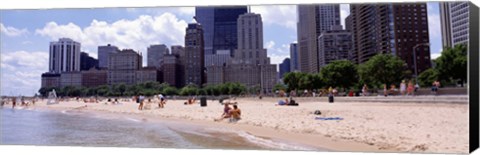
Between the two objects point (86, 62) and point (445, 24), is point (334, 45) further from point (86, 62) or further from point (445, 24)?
point (86, 62)

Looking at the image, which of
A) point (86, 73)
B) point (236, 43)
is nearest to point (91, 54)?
point (86, 73)

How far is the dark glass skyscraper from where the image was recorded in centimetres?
729

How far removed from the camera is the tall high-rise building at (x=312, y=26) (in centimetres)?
700

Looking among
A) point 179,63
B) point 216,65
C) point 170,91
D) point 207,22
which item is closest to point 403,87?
point 216,65

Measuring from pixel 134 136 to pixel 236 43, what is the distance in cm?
285

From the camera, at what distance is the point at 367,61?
31.2ft

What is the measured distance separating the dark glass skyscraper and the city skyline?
0.85 feet

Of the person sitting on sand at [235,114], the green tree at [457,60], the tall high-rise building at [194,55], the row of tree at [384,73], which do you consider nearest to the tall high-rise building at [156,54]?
the tall high-rise building at [194,55]

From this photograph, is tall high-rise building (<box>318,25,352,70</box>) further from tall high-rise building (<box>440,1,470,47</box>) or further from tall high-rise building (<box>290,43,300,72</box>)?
tall high-rise building (<box>440,1,470,47</box>)

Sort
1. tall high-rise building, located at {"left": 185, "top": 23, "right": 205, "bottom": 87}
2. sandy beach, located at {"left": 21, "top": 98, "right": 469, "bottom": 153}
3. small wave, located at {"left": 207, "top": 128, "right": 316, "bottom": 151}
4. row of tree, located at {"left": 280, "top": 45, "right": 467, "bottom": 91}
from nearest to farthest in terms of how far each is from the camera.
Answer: sandy beach, located at {"left": 21, "top": 98, "right": 469, "bottom": 153}
row of tree, located at {"left": 280, "top": 45, "right": 467, "bottom": 91}
small wave, located at {"left": 207, "top": 128, "right": 316, "bottom": 151}
tall high-rise building, located at {"left": 185, "top": 23, "right": 205, "bottom": 87}

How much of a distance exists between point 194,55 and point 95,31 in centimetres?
210

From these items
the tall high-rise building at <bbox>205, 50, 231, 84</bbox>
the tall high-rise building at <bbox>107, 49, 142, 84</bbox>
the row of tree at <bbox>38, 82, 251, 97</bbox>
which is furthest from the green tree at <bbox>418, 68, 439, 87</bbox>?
the tall high-rise building at <bbox>107, 49, 142, 84</bbox>

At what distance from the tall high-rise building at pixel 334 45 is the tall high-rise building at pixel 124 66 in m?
3.91

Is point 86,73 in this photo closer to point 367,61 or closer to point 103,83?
point 103,83
